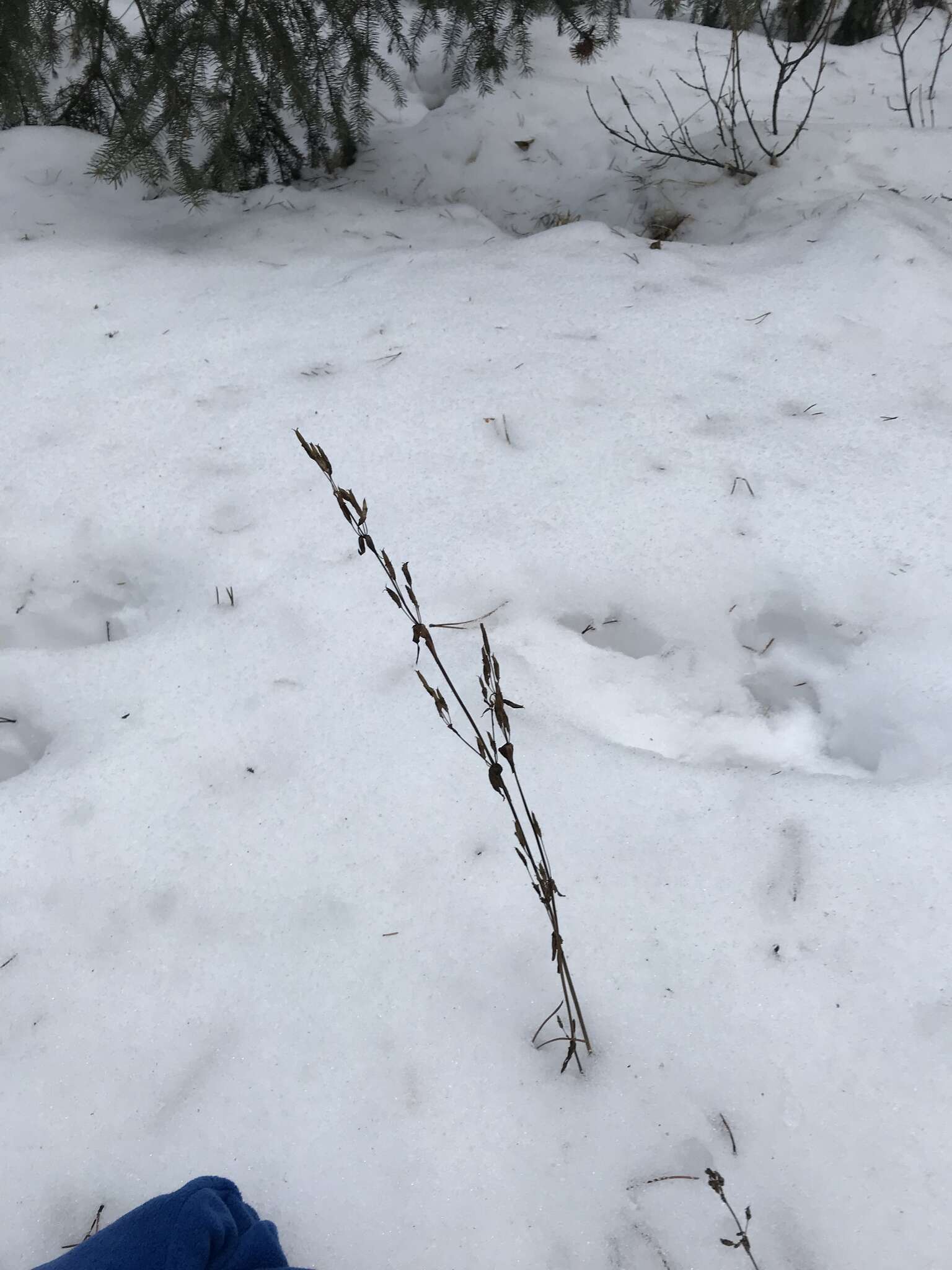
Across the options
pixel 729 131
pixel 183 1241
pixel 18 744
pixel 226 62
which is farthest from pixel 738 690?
pixel 729 131

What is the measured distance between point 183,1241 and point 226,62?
3.00 m

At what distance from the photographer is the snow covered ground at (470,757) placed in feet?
3.85

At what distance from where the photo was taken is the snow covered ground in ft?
3.85

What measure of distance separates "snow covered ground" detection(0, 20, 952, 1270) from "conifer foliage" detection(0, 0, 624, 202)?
0.38m

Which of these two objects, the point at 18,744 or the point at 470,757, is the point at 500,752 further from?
the point at 18,744

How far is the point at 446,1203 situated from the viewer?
1140 millimetres

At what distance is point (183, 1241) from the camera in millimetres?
1061

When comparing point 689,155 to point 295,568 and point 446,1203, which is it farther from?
point 446,1203

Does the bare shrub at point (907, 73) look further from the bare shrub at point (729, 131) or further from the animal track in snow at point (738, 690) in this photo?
the animal track in snow at point (738, 690)

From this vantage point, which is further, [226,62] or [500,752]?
[226,62]

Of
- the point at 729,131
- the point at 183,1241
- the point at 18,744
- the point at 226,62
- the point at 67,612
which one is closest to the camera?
the point at 183,1241

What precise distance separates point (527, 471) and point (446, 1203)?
5.01 feet

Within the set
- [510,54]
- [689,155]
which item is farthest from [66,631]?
[510,54]

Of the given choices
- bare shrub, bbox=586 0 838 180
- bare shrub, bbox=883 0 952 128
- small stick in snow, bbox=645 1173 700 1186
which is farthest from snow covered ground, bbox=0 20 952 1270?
bare shrub, bbox=883 0 952 128
